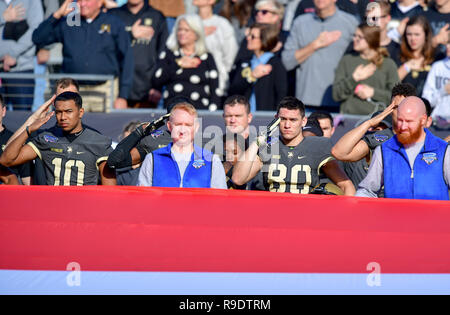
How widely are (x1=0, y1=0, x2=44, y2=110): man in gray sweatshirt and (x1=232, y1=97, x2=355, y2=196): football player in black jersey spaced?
4.37 m

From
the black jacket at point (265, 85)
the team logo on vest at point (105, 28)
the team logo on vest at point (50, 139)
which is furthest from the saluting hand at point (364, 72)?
the team logo on vest at point (50, 139)

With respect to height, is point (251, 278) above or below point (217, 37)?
below

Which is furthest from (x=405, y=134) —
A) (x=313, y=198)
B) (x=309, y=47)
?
(x=309, y=47)

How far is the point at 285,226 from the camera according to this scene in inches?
234

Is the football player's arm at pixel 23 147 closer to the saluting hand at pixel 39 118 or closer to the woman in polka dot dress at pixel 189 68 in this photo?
the saluting hand at pixel 39 118

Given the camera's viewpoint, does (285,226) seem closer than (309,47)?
Yes

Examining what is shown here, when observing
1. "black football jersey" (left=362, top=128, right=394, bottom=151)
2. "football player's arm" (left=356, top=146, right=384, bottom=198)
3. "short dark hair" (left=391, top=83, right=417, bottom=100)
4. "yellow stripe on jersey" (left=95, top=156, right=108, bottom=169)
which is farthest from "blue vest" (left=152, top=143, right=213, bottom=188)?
"short dark hair" (left=391, top=83, right=417, bottom=100)

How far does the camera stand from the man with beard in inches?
260

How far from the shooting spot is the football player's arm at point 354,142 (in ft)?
23.0

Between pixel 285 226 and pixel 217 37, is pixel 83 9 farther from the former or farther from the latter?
pixel 285 226

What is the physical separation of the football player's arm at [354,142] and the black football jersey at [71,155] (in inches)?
83.8

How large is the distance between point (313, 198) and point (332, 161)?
139 centimetres

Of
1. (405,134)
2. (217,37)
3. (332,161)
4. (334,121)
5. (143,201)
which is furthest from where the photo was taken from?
(217,37)
